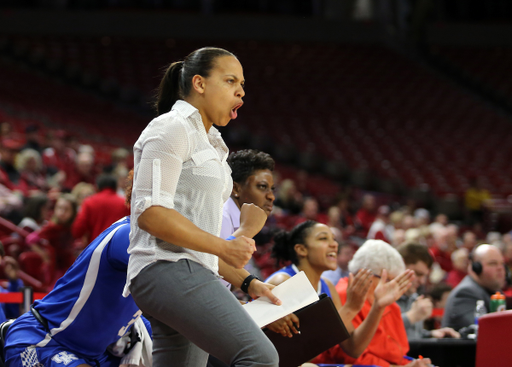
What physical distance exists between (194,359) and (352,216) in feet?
25.6

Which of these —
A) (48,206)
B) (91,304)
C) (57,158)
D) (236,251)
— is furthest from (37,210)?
(236,251)

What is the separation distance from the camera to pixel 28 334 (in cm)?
192

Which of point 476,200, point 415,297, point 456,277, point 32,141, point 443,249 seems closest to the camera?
point 415,297

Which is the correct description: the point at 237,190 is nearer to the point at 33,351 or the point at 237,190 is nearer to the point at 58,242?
the point at 33,351

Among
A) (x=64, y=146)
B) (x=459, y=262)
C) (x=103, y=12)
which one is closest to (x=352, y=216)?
(x=459, y=262)

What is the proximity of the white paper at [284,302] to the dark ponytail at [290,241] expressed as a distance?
1.23m

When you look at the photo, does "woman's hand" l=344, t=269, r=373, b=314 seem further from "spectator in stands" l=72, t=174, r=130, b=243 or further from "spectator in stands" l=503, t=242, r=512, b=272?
"spectator in stands" l=503, t=242, r=512, b=272

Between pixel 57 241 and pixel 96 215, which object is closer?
pixel 57 241

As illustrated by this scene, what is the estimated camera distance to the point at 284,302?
70.7 inches

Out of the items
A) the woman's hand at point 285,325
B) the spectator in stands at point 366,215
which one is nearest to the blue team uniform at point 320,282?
the woman's hand at point 285,325

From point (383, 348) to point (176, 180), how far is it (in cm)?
185

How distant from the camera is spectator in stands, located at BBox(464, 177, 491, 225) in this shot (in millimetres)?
10320

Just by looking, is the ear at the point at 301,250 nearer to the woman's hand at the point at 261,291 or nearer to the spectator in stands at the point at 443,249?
the woman's hand at the point at 261,291

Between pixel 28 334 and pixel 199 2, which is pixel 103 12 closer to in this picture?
pixel 199 2
